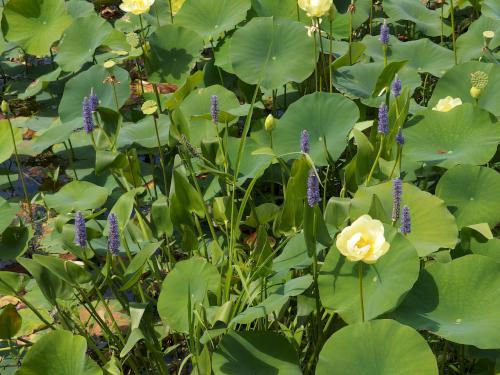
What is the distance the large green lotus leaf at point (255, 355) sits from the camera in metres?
1.77

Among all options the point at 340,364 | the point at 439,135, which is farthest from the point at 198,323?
the point at 439,135

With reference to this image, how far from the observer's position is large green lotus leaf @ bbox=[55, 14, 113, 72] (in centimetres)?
316

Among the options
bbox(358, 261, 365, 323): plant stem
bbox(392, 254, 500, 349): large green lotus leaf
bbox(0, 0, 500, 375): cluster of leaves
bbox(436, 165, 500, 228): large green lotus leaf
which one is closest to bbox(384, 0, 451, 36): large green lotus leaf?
bbox(0, 0, 500, 375): cluster of leaves

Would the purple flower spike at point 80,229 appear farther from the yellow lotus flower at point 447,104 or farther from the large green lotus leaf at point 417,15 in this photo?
the large green lotus leaf at point 417,15

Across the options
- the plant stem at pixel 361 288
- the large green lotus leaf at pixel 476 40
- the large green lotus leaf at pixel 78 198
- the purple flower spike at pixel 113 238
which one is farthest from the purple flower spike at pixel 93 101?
the large green lotus leaf at pixel 476 40

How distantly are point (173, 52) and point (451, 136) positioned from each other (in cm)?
112

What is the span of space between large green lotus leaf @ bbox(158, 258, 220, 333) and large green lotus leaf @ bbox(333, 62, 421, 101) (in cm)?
99

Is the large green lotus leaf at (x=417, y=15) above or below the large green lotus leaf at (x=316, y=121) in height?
below

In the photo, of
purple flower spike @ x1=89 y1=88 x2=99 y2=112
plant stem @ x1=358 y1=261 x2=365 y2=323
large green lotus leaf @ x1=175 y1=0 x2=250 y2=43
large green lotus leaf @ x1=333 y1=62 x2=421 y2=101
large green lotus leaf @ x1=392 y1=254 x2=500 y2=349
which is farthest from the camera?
large green lotus leaf @ x1=175 y1=0 x2=250 y2=43

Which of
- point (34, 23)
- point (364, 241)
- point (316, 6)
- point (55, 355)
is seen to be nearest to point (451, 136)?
point (316, 6)

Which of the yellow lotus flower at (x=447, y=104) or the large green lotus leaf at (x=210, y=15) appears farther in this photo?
the large green lotus leaf at (x=210, y=15)

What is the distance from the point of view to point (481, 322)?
1.76m

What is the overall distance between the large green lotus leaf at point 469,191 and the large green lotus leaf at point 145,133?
3.05 feet

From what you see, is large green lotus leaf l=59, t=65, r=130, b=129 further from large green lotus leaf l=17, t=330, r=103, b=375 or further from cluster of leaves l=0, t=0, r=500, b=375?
large green lotus leaf l=17, t=330, r=103, b=375
